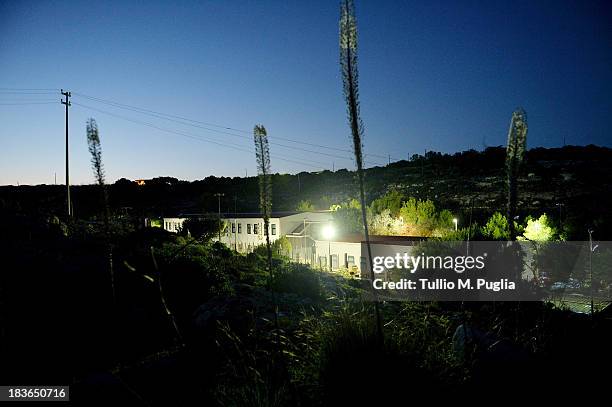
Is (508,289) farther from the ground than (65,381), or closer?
closer

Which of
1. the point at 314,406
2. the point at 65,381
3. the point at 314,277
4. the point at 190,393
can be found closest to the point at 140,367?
the point at 190,393

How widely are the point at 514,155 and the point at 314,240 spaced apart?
2767cm

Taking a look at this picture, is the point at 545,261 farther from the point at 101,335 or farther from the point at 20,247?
the point at 20,247

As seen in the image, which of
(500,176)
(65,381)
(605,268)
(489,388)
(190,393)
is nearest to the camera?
(489,388)

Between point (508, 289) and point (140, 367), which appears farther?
point (508, 289)

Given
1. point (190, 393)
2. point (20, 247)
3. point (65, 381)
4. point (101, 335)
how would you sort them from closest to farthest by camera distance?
point (190, 393) → point (65, 381) → point (101, 335) → point (20, 247)

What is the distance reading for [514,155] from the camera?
301cm

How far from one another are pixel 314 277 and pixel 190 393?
788cm

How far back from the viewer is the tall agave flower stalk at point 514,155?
286 centimetres

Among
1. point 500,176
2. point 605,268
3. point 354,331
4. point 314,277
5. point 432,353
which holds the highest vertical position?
point 500,176

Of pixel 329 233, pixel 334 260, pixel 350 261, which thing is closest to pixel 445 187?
pixel 329 233

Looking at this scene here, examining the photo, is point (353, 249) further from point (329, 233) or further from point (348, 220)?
point (348, 220)

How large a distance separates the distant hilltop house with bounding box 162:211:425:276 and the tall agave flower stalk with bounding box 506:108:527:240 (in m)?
16.9

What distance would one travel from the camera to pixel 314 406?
9.82 ft
